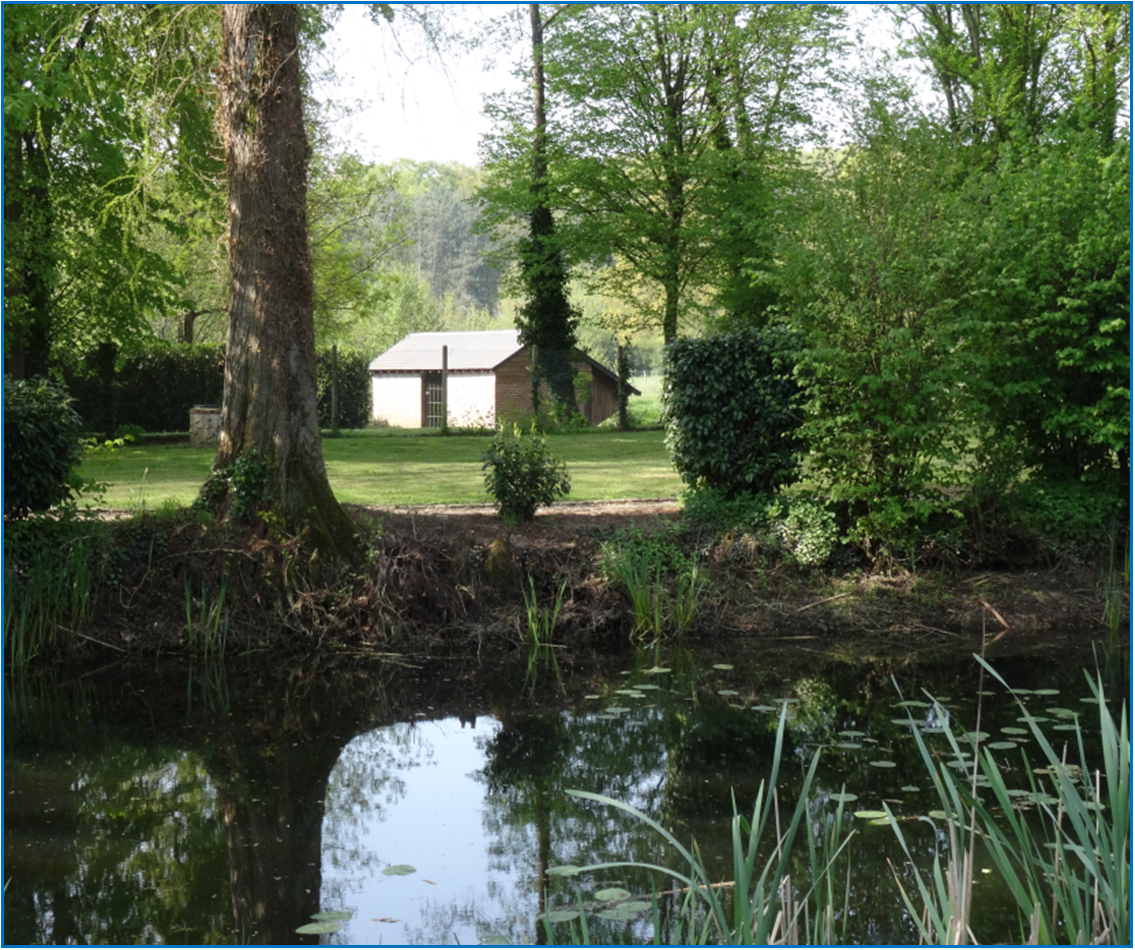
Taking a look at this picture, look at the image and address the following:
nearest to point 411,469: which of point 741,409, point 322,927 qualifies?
point 741,409

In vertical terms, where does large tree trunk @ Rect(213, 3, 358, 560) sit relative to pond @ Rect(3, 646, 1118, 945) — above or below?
above

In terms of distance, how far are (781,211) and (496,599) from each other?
14.1 meters

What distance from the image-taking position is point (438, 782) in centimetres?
663

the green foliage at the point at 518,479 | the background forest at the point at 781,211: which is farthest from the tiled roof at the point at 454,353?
the green foliage at the point at 518,479

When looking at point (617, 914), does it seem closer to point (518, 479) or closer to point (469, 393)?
point (518, 479)

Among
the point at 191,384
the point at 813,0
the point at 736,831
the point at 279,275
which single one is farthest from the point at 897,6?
the point at 736,831

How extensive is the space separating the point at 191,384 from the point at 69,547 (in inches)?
604

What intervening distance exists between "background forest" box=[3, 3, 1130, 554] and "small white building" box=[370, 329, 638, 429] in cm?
274

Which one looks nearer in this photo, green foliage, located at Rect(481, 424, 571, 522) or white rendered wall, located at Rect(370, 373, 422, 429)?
green foliage, located at Rect(481, 424, 571, 522)

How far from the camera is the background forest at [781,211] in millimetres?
10594

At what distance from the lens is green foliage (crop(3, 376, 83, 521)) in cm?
928

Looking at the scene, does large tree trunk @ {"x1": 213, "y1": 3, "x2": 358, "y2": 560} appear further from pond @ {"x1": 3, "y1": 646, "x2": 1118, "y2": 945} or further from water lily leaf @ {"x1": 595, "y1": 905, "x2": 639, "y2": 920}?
water lily leaf @ {"x1": 595, "y1": 905, "x2": 639, "y2": 920}

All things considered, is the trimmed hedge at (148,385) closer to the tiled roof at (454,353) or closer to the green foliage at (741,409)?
the tiled roof at (454,353)

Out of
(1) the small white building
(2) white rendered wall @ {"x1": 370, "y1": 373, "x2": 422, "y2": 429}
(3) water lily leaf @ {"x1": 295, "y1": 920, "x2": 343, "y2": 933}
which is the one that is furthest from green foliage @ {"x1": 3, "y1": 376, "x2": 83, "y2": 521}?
(2) white rendered wall @ {"x1": 370, "y1": 373, "x2": 422, "y2": 429}
